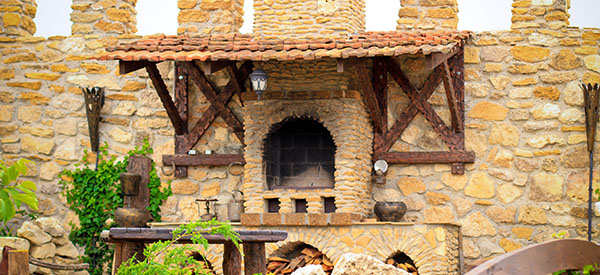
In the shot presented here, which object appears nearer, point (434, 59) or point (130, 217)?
point (434, 59)

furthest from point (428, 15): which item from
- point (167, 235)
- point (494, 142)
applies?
point (167, 235)

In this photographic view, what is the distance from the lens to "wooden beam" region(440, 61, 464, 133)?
30.2ft

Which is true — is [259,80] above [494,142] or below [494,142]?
above

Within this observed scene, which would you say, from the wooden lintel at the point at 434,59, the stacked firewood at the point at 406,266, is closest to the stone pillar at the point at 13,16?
the wooden lintel at the point at 434,59

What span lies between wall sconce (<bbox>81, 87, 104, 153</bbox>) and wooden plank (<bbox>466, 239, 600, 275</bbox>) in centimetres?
790

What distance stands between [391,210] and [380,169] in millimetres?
584

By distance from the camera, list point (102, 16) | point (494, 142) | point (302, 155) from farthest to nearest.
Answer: point (102, 16), point (302, 155), point (494, 142)

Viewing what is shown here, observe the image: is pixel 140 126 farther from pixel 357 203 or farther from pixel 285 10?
pixel 357 203

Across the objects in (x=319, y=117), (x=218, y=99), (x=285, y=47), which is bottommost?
(x=319, y=117)

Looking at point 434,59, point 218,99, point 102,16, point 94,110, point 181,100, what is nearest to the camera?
point 434,59

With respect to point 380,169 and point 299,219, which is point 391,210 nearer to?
point 380,169

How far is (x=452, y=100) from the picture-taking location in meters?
9.49

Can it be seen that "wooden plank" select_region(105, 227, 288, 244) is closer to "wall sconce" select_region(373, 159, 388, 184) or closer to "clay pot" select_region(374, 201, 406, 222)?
"clay pot" select_region(374, 201, 406, 222)

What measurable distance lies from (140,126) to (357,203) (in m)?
2.97
